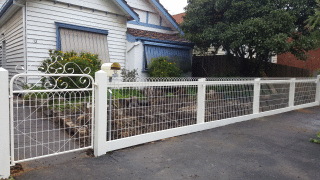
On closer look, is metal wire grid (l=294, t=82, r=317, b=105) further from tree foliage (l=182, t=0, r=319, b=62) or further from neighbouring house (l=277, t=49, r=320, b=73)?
neighbouring house (l=277, t=49, r=320, b=73)

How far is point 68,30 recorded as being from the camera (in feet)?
31.4

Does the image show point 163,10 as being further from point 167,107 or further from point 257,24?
point 167,107

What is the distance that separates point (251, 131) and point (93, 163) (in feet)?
11.8

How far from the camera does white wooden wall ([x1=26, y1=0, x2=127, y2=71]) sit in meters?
8.82

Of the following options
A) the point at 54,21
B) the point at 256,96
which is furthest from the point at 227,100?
the point at 54,21

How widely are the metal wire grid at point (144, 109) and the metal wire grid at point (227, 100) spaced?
791 mm

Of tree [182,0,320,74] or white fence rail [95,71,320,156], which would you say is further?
tree [182,0,320,74]

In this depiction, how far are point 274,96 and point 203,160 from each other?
4708 mm

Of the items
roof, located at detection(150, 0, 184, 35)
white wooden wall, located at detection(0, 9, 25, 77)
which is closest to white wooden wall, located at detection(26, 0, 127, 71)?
white wooden wall, located at detection(0, 9, 25, 77)

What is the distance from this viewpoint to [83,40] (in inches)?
387

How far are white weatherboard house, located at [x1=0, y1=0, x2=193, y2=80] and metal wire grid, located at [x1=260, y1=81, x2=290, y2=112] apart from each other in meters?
5.29

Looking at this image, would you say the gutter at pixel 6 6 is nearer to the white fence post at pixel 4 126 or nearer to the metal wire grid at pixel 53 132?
the metal wire grid at pixel 53 132

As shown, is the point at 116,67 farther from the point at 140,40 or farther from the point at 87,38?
the point at 140,40

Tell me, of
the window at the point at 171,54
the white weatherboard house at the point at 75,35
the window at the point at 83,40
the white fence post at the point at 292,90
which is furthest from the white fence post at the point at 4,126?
the window at the point at 171,54
